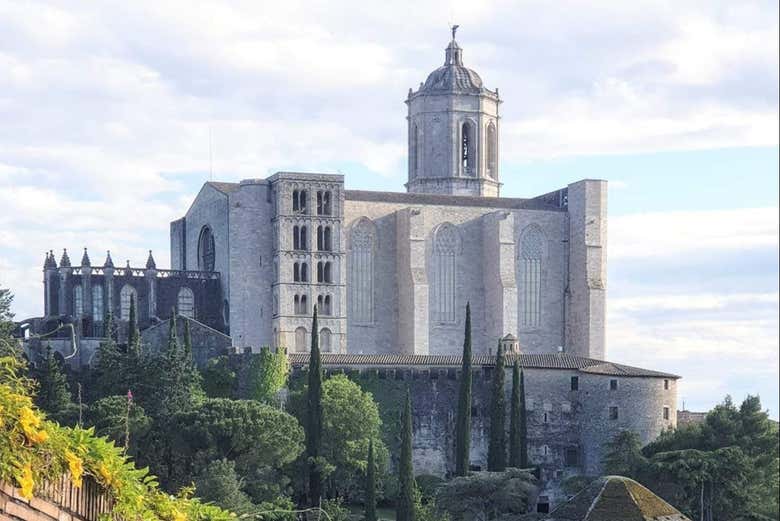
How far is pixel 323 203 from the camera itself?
263ft

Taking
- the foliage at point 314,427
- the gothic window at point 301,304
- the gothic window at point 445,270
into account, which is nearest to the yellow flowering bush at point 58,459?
the foliage at point 314,427

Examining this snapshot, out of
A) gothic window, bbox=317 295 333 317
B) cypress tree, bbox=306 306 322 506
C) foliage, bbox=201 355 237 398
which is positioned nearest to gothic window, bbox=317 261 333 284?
gothic window, bbox=317 295 333 317

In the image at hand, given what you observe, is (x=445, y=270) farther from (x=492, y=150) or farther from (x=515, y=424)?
(x=515, y=424)

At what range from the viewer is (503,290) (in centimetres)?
8381

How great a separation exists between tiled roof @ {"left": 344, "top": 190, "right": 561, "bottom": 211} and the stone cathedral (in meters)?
0.09

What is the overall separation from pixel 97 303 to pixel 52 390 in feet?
55.4

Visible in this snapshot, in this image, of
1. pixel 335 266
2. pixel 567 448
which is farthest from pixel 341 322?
pixel 567 448

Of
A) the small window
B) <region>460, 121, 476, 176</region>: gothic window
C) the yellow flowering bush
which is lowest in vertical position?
the small window

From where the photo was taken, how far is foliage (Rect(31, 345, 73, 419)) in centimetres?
6166

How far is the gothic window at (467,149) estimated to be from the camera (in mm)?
94625

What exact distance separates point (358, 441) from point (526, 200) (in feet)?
88.7

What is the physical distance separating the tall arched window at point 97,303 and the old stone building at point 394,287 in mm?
93

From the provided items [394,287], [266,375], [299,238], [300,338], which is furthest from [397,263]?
[266,375]

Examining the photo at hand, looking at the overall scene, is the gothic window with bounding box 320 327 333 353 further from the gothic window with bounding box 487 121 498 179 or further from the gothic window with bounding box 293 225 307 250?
the gothic window with bounding box 487 121 498 179
